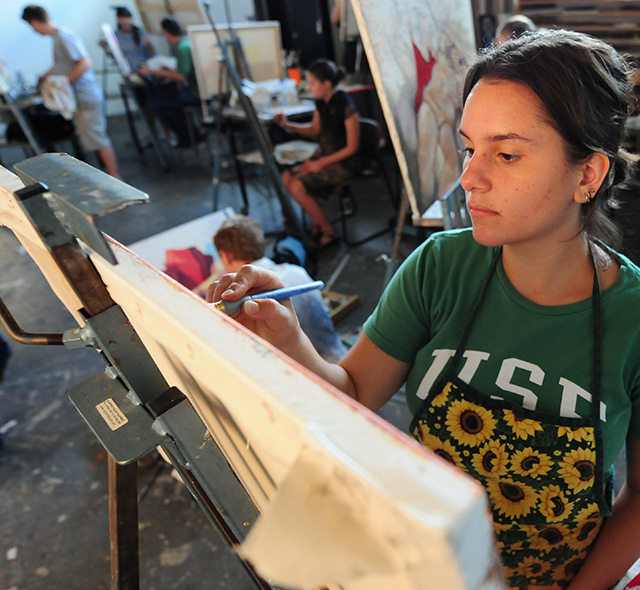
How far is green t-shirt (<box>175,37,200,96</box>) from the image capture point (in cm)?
540

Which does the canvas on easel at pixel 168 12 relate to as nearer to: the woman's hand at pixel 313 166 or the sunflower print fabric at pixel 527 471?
the woman's hand at pixel 313 166

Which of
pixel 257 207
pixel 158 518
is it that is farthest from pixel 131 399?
pixel 257 207

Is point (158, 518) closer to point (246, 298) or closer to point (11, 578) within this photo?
point (11, 578)

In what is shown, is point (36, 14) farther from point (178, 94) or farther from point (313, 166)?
point (313, 166)

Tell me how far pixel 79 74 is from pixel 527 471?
17.0ft

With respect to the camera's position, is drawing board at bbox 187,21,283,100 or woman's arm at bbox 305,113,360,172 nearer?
woman's arm at bbox 305,113,360,172

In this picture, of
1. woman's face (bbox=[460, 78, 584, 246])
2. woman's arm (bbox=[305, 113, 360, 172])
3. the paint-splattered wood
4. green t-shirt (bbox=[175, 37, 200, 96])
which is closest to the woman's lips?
woman's face (bbox=[460, 78, 584, 246])

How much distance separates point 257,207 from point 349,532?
447 cm

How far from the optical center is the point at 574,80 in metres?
0.69

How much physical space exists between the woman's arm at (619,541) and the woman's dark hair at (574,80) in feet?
1.69

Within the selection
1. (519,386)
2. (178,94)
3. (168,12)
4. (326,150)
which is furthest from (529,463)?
(168,12)

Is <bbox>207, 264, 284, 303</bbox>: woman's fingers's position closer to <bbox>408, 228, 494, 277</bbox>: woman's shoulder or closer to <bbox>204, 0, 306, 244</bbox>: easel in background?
<bbox>408, 228, 494, 277</bbox>: woman's shoulder

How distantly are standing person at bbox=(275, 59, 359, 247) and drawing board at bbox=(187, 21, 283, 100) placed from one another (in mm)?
772

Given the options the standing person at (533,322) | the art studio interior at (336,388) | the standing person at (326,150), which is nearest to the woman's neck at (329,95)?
the standing person at (326,150)
